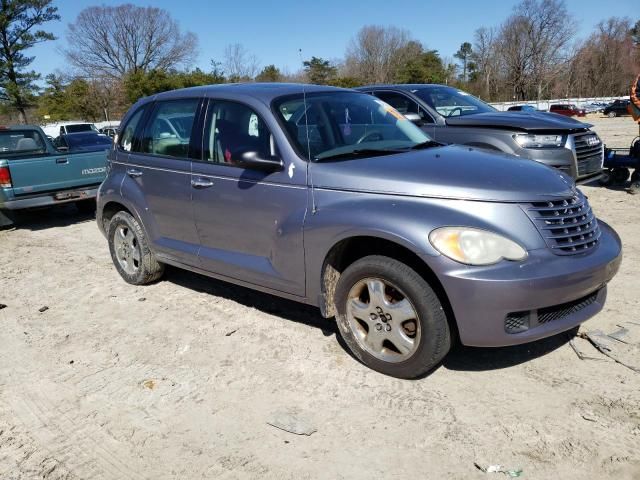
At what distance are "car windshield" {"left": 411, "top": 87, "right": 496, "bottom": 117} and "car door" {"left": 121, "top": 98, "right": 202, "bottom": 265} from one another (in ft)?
14.4

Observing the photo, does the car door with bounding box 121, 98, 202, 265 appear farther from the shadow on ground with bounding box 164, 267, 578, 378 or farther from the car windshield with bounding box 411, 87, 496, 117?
the car windshield with bounding box 411, 87, 496, 117

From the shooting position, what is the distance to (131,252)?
5582mm

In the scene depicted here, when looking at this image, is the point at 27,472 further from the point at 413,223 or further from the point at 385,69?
the point at 385,69

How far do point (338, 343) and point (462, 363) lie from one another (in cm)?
91

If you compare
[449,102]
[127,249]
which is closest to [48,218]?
[127,249]

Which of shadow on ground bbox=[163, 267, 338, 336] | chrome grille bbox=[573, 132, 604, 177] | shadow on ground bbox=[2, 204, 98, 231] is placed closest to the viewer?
shadow on ground bbox=[163, 267, 338, 336]

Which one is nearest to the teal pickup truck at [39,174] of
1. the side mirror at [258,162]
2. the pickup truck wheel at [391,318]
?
the side mirror at [258,162]

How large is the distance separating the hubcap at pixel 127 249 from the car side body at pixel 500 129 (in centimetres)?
362

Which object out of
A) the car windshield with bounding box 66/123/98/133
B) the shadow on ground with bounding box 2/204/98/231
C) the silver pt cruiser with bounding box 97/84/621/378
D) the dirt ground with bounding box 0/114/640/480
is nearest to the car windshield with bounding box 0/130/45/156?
the shadow on ground with bounding box 2/204/98/231

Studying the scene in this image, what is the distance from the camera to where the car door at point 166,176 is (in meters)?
4.64

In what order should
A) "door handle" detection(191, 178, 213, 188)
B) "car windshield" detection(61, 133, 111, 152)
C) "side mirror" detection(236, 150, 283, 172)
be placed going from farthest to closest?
1. "car windshield" detection(61, 133, 111, 152)
2. "door handle" detection(191, 178, 213, 188)
3. "side mirror" detection(236, 150, 283, 172)

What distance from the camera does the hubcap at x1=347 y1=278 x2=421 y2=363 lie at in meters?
3.31

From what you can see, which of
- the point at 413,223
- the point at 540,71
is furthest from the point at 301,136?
the point at 540,71

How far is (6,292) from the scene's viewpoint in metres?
5.82
